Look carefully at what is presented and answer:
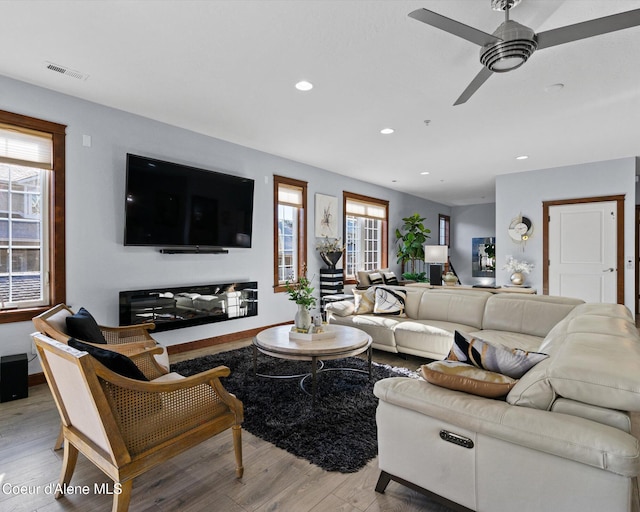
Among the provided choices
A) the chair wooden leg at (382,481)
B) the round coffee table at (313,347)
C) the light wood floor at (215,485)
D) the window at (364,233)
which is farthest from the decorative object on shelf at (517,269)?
the chair wooden leg at (382,481)

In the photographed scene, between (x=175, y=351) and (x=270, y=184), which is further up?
(x=270, y=184)

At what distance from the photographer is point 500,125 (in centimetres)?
425

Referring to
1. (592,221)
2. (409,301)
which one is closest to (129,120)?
(409,301)

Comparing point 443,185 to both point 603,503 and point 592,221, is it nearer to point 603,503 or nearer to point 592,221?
point 592,221

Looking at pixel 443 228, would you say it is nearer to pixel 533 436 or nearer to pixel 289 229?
pixel 289 229

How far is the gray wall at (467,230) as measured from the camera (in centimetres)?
1038

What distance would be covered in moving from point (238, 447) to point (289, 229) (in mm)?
4265

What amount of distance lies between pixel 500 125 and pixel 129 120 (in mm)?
4181

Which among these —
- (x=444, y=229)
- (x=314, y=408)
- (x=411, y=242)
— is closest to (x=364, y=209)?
(x=411, y=242)

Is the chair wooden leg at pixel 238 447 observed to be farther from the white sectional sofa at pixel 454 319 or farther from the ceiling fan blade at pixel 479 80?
the ceiling fan blade at pixel 479 80

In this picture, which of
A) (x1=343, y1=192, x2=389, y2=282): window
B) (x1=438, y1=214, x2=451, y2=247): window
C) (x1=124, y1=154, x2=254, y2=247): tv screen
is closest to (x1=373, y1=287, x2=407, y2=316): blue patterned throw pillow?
(x1=124, y1=154, x2=254, y2=247): tv screen

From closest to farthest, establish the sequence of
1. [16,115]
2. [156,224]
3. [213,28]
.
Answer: [213,28]
[16,115]
[156,224]

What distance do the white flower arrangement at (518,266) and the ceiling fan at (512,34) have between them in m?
5.11

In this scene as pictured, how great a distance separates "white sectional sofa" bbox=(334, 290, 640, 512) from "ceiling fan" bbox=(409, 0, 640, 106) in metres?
1.55
